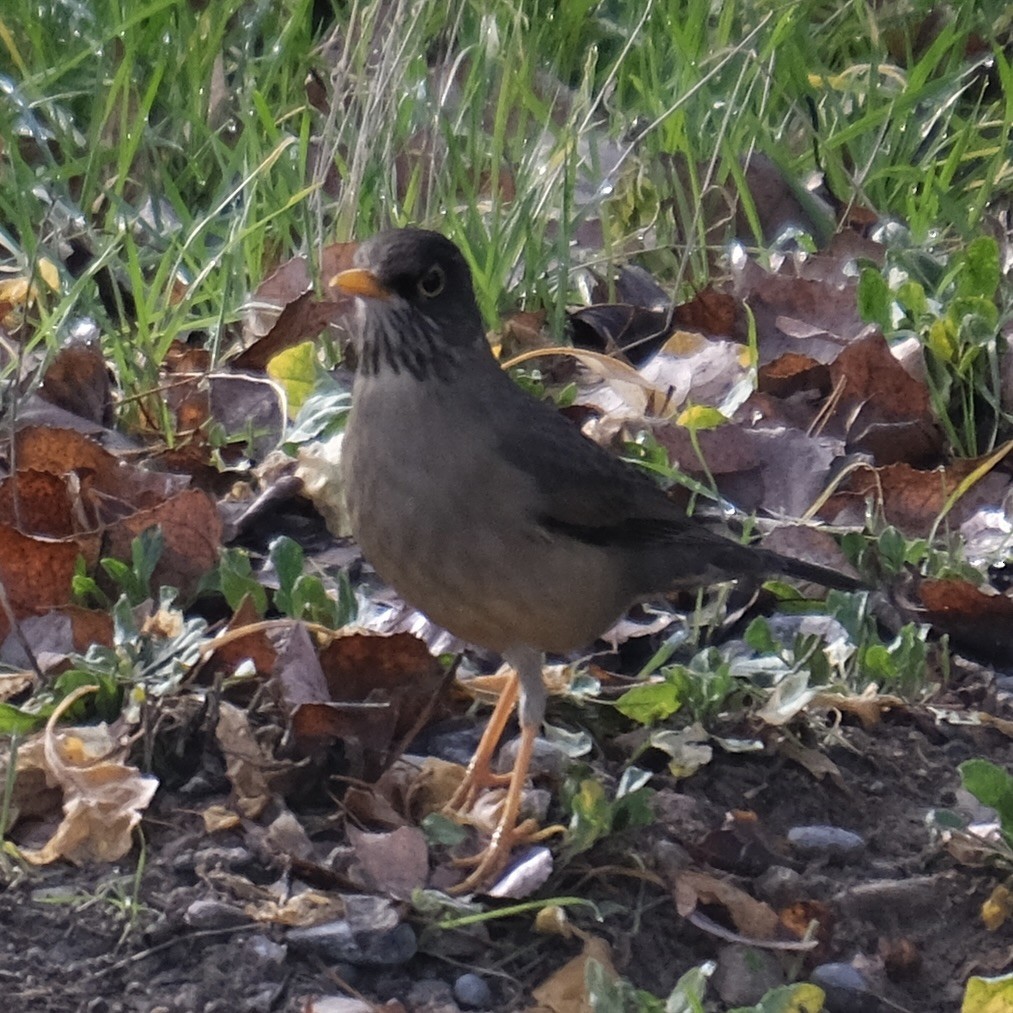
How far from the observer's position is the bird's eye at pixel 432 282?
13.8 ft

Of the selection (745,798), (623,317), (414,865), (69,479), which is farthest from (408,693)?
(623,317)

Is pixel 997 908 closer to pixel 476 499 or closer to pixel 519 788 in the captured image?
pixel 519 788

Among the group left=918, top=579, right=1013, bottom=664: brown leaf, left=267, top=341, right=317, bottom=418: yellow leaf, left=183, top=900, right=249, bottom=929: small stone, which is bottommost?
left=918, top=579, right=1013, bottom=664: brown leaf

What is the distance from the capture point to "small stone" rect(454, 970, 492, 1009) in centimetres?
335

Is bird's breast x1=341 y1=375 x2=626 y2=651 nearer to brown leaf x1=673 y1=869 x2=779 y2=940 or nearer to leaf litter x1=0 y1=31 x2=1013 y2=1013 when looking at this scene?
leaf litter x1=0 y1=31 x2=1013 y2=1013

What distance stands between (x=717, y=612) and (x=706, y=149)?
231cm

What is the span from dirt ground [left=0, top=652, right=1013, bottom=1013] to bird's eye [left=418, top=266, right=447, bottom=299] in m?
1.19

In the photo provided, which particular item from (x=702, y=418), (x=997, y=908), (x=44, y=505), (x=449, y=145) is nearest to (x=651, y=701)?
(x=997, y=908)

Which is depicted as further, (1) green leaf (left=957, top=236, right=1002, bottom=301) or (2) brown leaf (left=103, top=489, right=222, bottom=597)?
(1) green leaf (left=957, top=236, right=1002, bottom=301)

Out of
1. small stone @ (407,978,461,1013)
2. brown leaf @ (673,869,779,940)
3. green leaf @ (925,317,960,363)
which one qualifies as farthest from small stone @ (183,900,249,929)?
green leaf @ (925,317,960,363)

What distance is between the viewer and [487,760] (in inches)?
160

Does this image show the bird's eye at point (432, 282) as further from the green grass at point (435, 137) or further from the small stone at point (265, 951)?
the small stone at point (265, 951)

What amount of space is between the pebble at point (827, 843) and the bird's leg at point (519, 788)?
0.55 meters

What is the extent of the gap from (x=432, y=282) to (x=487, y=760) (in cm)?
114
